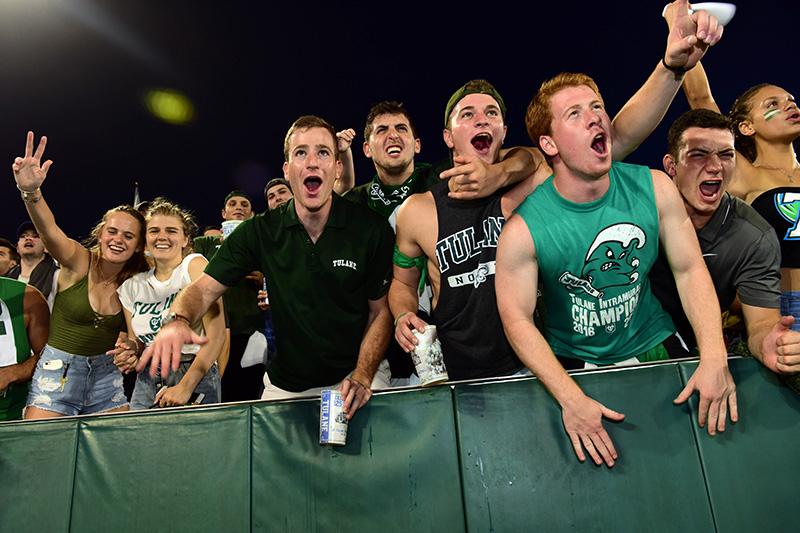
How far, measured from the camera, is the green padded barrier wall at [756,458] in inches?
87.4

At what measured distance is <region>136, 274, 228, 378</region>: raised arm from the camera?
257 cm

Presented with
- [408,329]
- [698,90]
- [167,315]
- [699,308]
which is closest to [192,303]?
[167,315]

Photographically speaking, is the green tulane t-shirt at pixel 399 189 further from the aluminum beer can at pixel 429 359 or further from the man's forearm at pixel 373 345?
the aluminum beer can at pixel 429 359

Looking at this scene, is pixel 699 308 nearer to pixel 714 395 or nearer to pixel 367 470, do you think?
pixel 714 395

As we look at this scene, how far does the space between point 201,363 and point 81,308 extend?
1.39 meters

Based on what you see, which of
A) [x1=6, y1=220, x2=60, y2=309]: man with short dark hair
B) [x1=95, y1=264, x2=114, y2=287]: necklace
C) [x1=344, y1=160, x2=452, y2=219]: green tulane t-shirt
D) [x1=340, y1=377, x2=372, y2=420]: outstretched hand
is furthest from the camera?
[x1=6, y1=220, x2=60, y2=309]: man with short dark hair

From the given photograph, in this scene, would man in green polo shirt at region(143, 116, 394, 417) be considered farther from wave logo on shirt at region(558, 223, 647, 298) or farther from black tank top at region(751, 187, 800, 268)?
black tank top at region(751, 187, 800, 268)

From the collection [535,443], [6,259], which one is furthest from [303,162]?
[6,259]

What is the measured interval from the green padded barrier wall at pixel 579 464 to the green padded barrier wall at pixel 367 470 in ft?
0.40

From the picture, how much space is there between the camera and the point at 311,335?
315 cm

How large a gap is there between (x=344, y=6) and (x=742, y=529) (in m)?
25.3

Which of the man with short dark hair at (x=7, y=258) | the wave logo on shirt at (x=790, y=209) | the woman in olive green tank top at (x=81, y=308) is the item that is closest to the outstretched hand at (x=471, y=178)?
the wave logo on shirt at (x=790, y=209)

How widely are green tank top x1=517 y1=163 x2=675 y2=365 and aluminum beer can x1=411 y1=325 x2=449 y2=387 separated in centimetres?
68

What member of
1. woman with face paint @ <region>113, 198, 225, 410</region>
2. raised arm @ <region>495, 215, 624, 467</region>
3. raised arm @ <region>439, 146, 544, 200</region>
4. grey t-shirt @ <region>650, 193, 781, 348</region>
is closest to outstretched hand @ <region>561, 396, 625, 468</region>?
raised arm @ <region>495, 215, 624, 467</region>
